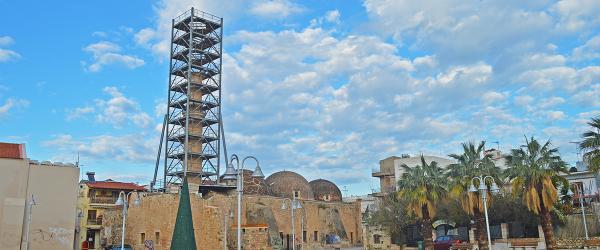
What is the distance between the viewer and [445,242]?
3847 cm

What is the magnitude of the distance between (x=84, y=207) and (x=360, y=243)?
28.9m

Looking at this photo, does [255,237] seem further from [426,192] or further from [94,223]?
[94,223]

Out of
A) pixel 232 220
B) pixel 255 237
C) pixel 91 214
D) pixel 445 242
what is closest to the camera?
pixel 255 237

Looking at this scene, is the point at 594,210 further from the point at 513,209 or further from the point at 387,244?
the point at 387,244

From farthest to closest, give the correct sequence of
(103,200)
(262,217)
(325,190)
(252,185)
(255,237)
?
(325,190), (103,200), (252,185), (262,217), (255,237)

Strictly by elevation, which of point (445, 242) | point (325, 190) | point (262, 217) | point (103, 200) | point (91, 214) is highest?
point (325, 190)

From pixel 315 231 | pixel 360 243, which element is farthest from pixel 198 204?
pixel 360 243

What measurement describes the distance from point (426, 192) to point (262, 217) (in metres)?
16.4

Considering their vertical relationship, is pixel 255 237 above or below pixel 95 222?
below

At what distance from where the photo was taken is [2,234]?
28406 mm

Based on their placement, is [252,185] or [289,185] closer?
[252,185]

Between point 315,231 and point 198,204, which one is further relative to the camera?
point 315,231

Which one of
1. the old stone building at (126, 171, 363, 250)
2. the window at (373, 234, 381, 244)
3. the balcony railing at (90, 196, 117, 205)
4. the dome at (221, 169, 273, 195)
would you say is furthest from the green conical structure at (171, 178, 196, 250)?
the balcony railing at (90, 196, 117, 205)

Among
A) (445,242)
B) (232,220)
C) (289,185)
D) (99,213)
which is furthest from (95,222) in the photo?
(445,242)
